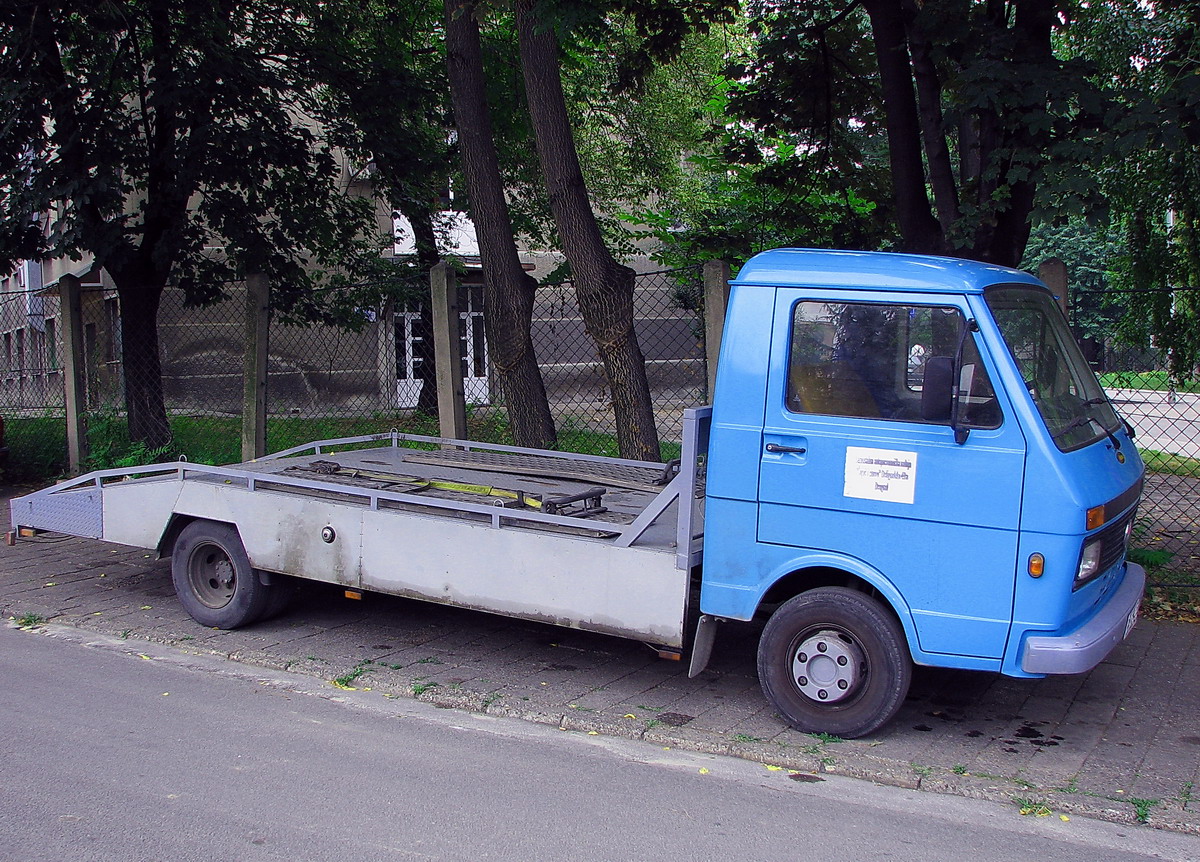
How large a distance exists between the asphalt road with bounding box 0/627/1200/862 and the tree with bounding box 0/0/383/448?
22.3 feet

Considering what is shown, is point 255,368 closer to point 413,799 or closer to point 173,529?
point 173,529

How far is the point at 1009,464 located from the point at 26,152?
10.7 metres

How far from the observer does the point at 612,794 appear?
14.6 ft

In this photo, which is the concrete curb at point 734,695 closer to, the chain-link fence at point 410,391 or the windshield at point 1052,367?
the windshield at point 1052,367

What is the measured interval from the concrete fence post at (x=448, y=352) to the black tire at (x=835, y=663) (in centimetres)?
Result: 426

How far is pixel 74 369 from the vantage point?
11.8 meters

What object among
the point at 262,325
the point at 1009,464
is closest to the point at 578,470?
the point at 1009,464

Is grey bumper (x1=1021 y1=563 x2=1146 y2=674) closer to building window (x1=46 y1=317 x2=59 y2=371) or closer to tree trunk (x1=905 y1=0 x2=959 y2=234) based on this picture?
tree trunk (x1=905 y1=0 x2=959 y2=234)

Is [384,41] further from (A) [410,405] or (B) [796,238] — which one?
(B) [796,238]

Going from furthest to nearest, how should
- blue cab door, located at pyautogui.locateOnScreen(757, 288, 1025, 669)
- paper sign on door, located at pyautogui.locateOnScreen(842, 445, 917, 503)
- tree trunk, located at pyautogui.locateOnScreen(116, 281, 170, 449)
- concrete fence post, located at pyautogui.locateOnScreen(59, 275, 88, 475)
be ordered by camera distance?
tree trunk, located at pyautogui.locateOnScreen(116, 281, 170, 449), concrete fence post, located at pyautogui.locateOnScreen(59, 275, 88, 475), paper sign on door, located at pyautogui.locateOnScreen(842, 445, 917, 503), blue cab door, located at pyautogui.locateOnScreen(757, 288, 1025, 669)

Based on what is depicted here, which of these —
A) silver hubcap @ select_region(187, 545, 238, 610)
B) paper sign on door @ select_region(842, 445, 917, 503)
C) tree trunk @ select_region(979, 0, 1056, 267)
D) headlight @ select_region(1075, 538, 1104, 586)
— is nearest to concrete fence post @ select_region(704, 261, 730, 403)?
tree trunk @ select_region(979, 0, 1056, 267)

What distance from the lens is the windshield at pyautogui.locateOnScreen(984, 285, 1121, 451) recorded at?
15.6 feet

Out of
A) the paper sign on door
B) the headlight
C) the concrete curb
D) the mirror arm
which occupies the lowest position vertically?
the concrete curb

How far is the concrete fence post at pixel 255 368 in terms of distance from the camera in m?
9.90
